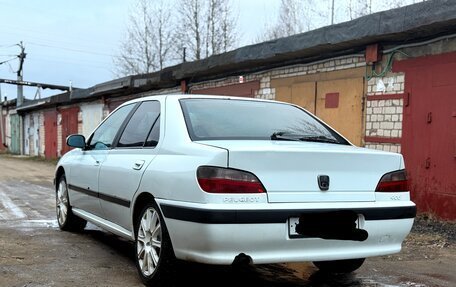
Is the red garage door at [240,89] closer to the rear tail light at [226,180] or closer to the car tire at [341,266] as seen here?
the car tire at [341,266]

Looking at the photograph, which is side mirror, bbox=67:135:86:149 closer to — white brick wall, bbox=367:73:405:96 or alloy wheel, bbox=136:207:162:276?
alloy wheel, bbox=136:207:162:276

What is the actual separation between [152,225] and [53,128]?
88.7ft

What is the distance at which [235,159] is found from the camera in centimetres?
344

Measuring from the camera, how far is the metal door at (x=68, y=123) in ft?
85.1

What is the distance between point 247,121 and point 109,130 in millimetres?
1833

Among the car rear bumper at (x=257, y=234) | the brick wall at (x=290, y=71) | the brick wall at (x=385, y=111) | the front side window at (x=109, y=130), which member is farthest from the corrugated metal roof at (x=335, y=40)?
the front side window at (x=109, y=130)

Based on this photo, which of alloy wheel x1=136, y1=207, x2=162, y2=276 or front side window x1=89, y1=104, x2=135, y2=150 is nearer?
alloy wheel x1=136, y1=207, x2=162, y2=276

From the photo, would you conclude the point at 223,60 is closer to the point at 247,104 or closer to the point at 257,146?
the point at 247,104

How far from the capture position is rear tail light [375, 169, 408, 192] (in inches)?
152

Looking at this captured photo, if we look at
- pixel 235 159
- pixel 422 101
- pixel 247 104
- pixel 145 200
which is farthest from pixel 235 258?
pixel 422 101

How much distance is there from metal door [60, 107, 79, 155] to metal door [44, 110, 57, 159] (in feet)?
4.58

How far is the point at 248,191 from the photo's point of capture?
342 centimetres

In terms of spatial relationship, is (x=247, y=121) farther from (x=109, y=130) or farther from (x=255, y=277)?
(x=109, y=130)

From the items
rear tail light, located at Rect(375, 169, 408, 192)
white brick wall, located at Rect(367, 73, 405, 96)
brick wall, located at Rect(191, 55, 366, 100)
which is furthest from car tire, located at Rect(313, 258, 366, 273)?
brick wall, located at Rect(191, 55, 366, 100)
